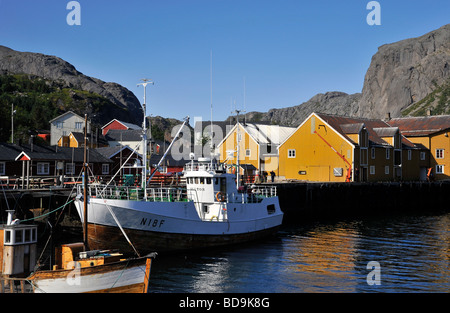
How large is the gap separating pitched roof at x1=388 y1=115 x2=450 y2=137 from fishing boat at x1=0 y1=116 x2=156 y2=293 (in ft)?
199

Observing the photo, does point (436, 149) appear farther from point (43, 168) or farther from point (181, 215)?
point (43, 168)

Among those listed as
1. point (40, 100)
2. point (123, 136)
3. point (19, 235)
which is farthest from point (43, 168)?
point (40, 100)

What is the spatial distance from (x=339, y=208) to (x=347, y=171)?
669 cm

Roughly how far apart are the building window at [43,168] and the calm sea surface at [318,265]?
2314 cm

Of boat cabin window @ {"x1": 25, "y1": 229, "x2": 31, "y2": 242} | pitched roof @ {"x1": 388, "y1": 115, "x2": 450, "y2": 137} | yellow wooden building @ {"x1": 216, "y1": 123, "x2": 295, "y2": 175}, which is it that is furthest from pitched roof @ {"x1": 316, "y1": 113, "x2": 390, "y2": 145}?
boat cabin window @ {"x1": 25, "y1": 229, "x2": 31, "y2": 242}

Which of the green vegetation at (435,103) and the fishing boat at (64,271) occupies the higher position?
the green vegetation at (435,103)

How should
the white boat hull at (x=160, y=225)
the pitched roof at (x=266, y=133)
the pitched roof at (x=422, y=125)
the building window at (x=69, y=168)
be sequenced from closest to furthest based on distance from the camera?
the white boat hull at (x=160, y=225) → the building window at (x=69, y=168) → the pitched roof at (x=266, y=133) → the pitched roof at (x=422, y=125)

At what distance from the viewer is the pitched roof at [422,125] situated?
218ft

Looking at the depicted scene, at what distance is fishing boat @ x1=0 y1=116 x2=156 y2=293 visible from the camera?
14.8 m

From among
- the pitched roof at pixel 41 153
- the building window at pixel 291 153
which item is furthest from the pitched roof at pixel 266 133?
the pitched roof at pixel 41 153

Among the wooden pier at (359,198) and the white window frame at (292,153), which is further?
the white window frame at (292,153)

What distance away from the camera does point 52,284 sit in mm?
14836

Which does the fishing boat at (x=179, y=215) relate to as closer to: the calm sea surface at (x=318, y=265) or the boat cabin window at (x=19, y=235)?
the calm sea surface at (x=318, y=265)
